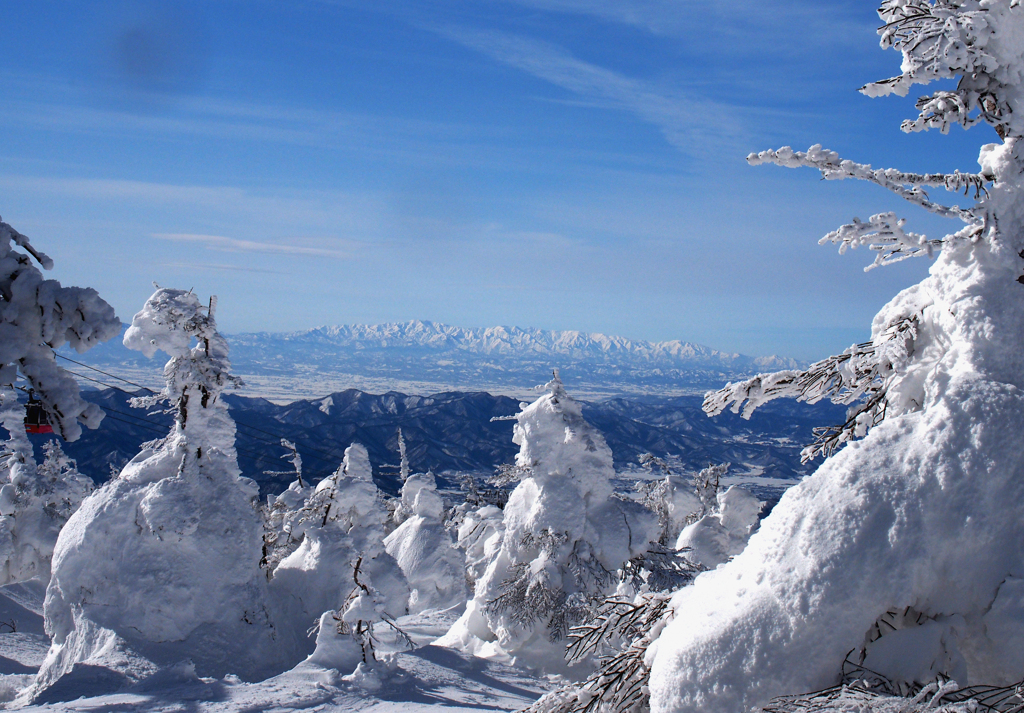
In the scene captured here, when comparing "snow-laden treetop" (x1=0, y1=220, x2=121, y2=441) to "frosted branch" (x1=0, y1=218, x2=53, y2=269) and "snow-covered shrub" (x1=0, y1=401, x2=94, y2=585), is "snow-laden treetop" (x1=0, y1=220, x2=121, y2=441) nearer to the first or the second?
"frosted branch" (x1=0, y1=218, x2=53, y2=269)

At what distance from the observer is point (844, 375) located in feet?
16.3

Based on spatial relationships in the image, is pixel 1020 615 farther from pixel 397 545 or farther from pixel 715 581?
pixel 397 545

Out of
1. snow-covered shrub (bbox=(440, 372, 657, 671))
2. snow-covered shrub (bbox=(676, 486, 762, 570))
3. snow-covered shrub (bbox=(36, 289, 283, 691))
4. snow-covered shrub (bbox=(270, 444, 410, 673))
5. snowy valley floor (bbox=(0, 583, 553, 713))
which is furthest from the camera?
snow-covered shrub (bbox=(676, 486, 762, 570))

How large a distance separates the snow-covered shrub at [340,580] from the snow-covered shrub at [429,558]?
9378 millimetres

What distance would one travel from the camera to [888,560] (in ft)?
11.0

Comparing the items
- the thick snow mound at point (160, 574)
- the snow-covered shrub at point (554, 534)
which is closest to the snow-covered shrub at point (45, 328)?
the thick snow mound at point (160, 574)

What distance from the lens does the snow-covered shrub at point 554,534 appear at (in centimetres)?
1669

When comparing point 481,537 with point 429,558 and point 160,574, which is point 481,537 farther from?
point 160,574

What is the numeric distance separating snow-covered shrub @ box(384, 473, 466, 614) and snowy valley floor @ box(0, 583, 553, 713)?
1312 centimetres

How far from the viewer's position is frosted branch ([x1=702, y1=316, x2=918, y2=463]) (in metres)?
4.27

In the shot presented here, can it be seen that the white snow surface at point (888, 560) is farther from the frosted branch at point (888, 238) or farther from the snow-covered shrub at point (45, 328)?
the snow-covered shrub at point (45, 328)

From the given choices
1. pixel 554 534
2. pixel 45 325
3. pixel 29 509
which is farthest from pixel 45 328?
pixel 29 509

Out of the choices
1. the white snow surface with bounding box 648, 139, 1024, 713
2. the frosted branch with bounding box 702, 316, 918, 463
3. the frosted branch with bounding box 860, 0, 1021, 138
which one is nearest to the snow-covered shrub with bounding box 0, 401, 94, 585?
the frosted branch with bounding box 702, 316, 918, 463

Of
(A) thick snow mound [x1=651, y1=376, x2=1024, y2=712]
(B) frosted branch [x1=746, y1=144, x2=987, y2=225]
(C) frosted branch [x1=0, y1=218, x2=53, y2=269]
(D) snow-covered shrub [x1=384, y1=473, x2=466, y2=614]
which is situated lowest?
(D) snow-covered shrub [x1=384, y1=473, x2=466, y2=614]
